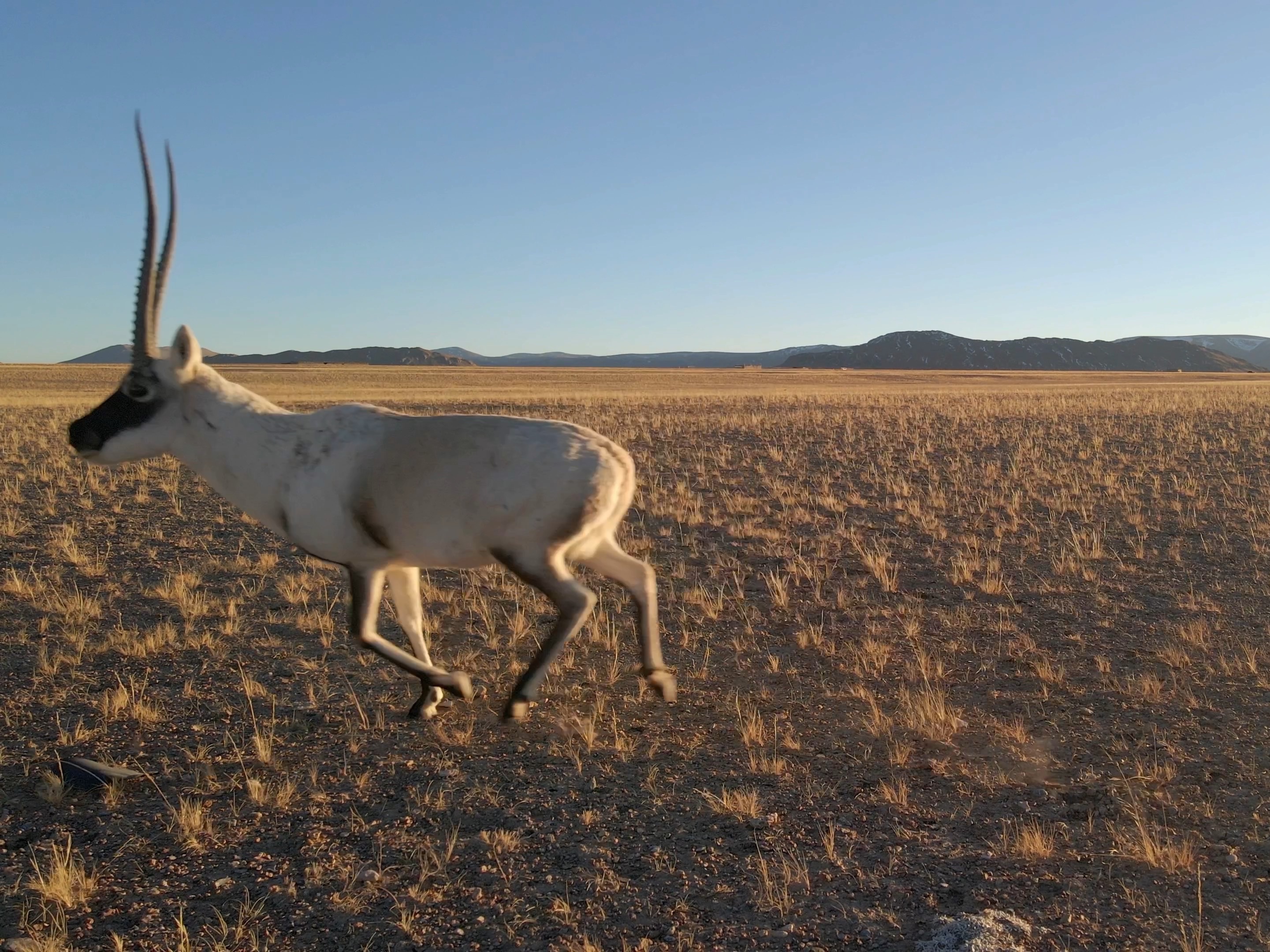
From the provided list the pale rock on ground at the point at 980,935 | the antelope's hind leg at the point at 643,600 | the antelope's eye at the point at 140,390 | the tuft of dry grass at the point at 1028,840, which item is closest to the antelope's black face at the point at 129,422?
the antelope's eye at the point at 140,390

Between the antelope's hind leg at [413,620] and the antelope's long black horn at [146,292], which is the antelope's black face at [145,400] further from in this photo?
the antelope's hind leg at [413,620]

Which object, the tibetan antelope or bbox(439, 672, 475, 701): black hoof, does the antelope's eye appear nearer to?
the tibetan antelope

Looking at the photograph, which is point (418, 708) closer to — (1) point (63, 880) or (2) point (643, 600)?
(2) point (643, 600)

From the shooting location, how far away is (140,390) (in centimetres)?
467

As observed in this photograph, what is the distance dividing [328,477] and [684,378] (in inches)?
2841

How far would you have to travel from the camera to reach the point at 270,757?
436cm

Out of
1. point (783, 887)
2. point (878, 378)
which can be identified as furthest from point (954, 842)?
point (878, 378)

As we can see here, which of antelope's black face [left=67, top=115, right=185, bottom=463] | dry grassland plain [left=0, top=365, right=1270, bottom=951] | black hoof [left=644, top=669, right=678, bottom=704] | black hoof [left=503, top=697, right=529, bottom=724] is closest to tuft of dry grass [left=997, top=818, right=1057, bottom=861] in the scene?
dry grassland plain [left=0, top=365, right=1270, bottom=951]

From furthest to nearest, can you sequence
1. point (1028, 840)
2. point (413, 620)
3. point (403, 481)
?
point (413, 620) < point (403, 481) < point (1028, 840)

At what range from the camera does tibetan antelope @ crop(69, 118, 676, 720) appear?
4.33 m

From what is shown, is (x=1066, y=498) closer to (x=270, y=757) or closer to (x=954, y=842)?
(x=954, y=842)

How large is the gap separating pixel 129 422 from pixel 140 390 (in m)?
0.20

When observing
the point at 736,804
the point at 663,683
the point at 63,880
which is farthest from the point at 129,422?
the point at 736,804

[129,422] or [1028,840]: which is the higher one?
[129,422]
